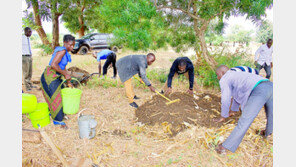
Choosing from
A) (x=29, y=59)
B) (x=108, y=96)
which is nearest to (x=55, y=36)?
(x=29, y=59)

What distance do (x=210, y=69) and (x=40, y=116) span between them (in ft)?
15.3

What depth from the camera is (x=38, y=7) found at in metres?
9.59

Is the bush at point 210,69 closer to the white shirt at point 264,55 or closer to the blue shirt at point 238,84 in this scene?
the white shirt at point 264,55

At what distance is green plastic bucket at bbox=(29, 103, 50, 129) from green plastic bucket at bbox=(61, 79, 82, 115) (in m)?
0.30

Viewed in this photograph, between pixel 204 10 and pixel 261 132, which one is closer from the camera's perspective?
pixel 261 132

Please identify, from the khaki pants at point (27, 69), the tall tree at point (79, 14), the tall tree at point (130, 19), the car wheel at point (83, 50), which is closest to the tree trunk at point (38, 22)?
the tall tree at point (79, 14)

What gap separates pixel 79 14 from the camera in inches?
435

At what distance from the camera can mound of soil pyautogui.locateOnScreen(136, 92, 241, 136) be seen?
10.7ft

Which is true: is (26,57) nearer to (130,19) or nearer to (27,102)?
(27,102)

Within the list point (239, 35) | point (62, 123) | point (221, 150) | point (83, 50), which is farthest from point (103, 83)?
point (239, 35)

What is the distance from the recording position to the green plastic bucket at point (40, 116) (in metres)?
2.93

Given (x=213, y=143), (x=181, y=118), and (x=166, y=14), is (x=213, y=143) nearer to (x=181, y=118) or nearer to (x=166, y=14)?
(x=181, y=118)

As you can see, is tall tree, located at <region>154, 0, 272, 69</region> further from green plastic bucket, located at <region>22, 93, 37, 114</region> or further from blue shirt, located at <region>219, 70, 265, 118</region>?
green plastic bucket, located at <region>22, 93, 37, 114</region>

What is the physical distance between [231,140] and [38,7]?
11.1 meters
